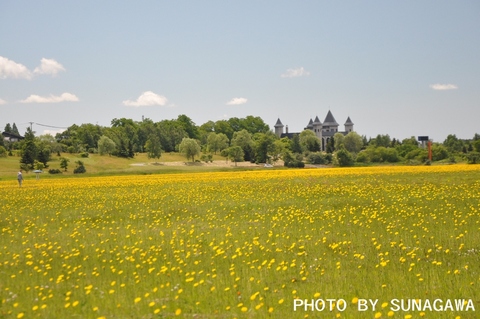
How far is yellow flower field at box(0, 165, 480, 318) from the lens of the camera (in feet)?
26.8

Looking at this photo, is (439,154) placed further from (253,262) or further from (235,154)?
(253,262)

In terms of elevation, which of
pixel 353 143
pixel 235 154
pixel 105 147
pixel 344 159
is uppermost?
pixel 105 147

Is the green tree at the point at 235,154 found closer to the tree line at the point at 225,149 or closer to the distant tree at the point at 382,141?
the tree line at the point at 225,149

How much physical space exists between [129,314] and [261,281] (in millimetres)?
2806

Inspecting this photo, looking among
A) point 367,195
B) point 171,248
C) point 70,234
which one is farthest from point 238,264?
point 367,195

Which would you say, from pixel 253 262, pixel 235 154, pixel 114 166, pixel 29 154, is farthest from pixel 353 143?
pixel 253 262

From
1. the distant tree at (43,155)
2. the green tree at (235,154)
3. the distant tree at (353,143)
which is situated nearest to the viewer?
the distant tree at (43,155)

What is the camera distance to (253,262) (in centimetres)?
1104

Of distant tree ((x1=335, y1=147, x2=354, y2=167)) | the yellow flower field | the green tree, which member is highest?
the green tree

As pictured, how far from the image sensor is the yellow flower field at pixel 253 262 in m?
8.18

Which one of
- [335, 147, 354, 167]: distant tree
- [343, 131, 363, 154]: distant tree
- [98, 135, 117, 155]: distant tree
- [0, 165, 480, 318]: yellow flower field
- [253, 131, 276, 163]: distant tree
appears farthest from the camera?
[343, 131, 363, 154]: distant tree

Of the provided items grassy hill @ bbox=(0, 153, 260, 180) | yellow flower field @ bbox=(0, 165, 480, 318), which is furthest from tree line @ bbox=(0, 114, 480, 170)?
yellow flower field @ bbox=(0, 165, 480, 318)

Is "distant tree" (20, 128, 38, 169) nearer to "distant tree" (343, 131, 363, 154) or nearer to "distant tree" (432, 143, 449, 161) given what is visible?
"distant tree" (432, 143, 449, 161)

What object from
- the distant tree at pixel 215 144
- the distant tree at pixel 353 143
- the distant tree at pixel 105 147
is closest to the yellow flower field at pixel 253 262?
the distant tree at pixel 105 147
